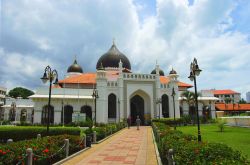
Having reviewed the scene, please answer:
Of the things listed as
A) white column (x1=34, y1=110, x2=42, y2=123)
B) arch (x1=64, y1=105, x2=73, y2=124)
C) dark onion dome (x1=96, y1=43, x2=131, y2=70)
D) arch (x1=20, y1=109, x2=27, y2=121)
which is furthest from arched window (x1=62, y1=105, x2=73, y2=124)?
dark onion dome (x1=96, y1=43, x2=131, y2=70)

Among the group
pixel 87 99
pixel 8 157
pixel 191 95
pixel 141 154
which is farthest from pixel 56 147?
pixel 191 95

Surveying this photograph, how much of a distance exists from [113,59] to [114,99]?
10.6 meters

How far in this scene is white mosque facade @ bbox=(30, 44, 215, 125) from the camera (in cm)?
3344

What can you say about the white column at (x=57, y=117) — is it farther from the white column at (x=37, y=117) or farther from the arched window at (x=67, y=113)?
the white column at (x=37, y=117)

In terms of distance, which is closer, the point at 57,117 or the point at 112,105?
the point at 57,117

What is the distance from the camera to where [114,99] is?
115ft

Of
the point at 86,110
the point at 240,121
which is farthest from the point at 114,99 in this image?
the point at 240,121

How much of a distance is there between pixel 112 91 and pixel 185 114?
13.6 metres

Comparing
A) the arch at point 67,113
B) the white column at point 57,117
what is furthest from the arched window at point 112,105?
the white column at point 57,117

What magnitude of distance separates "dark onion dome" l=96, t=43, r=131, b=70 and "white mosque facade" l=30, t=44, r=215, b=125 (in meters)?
4.31

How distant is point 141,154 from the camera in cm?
1140

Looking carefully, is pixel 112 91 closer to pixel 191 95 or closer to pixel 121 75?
pixel 121 75

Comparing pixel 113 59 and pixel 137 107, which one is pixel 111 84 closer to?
pixel 137 107

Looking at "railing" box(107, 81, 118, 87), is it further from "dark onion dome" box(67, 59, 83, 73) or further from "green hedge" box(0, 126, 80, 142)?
"dark onion dome" box(67, 59, 83, 73)
